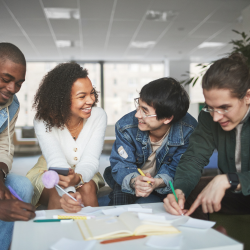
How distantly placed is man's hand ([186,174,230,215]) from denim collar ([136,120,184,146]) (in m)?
0.69

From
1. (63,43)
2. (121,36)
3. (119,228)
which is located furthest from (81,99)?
(63,43)

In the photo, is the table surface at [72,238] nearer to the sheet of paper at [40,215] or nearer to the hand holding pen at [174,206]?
the sheet of paper at [40,215]

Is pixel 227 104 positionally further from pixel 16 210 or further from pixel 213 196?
pixel 16 210

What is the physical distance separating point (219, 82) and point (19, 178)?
1241 mm

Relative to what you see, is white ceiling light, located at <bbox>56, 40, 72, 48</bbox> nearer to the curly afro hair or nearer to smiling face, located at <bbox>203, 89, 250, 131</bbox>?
the curly afro hair

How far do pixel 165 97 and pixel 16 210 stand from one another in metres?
1.08

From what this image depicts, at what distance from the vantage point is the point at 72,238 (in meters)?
0.81

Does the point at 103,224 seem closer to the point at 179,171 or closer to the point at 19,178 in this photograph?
the point at 179,171

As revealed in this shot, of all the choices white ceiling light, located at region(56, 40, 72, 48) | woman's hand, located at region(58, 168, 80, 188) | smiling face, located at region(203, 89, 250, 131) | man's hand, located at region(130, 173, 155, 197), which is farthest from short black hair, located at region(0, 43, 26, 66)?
white ceiling light, located at region(56, 40, 72, 48)

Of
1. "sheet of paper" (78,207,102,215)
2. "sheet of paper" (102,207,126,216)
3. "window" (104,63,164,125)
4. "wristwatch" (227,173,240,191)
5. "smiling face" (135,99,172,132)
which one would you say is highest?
"window" (104,63,164,125)

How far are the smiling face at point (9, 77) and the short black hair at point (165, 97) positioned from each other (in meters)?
0.75

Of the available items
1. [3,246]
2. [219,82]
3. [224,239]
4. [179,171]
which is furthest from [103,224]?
[3,246]

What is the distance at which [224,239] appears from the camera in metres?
0.79

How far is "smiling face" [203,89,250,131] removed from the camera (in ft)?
4.00
